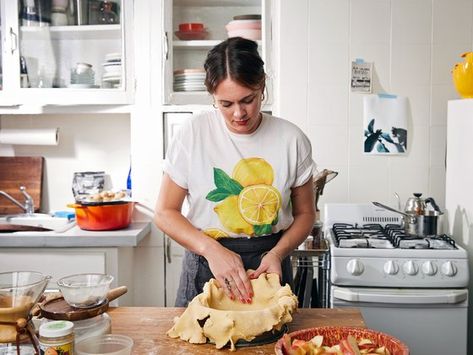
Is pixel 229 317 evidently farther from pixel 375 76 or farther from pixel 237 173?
pixel 375 76

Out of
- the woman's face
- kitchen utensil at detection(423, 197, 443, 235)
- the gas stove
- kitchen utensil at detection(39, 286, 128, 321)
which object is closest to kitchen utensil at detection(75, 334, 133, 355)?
kitchen utensil at detection(39, 286, 128, 321)

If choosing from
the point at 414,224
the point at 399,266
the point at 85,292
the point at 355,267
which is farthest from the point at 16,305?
the point at 414,224

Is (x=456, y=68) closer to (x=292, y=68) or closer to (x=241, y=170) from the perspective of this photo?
(x=292, y=68)

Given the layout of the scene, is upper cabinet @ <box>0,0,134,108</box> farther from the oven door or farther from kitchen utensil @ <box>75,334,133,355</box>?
kitchen utensil @ <box>75,334,133,355</box>

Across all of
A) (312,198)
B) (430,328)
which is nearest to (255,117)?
(312,198)

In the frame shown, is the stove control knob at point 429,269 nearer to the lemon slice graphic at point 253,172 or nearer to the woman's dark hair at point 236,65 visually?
the lemon slice graphic at point 253,172

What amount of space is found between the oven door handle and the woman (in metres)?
0.69

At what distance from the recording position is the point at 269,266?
5.39 feet

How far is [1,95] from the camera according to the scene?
313cm

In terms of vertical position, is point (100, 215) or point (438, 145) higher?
point (438, 145)

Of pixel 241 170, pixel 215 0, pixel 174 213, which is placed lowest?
pixel 174 213

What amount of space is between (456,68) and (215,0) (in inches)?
46.1

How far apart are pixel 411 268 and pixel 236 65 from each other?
119cm

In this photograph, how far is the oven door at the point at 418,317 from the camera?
7.99ft
